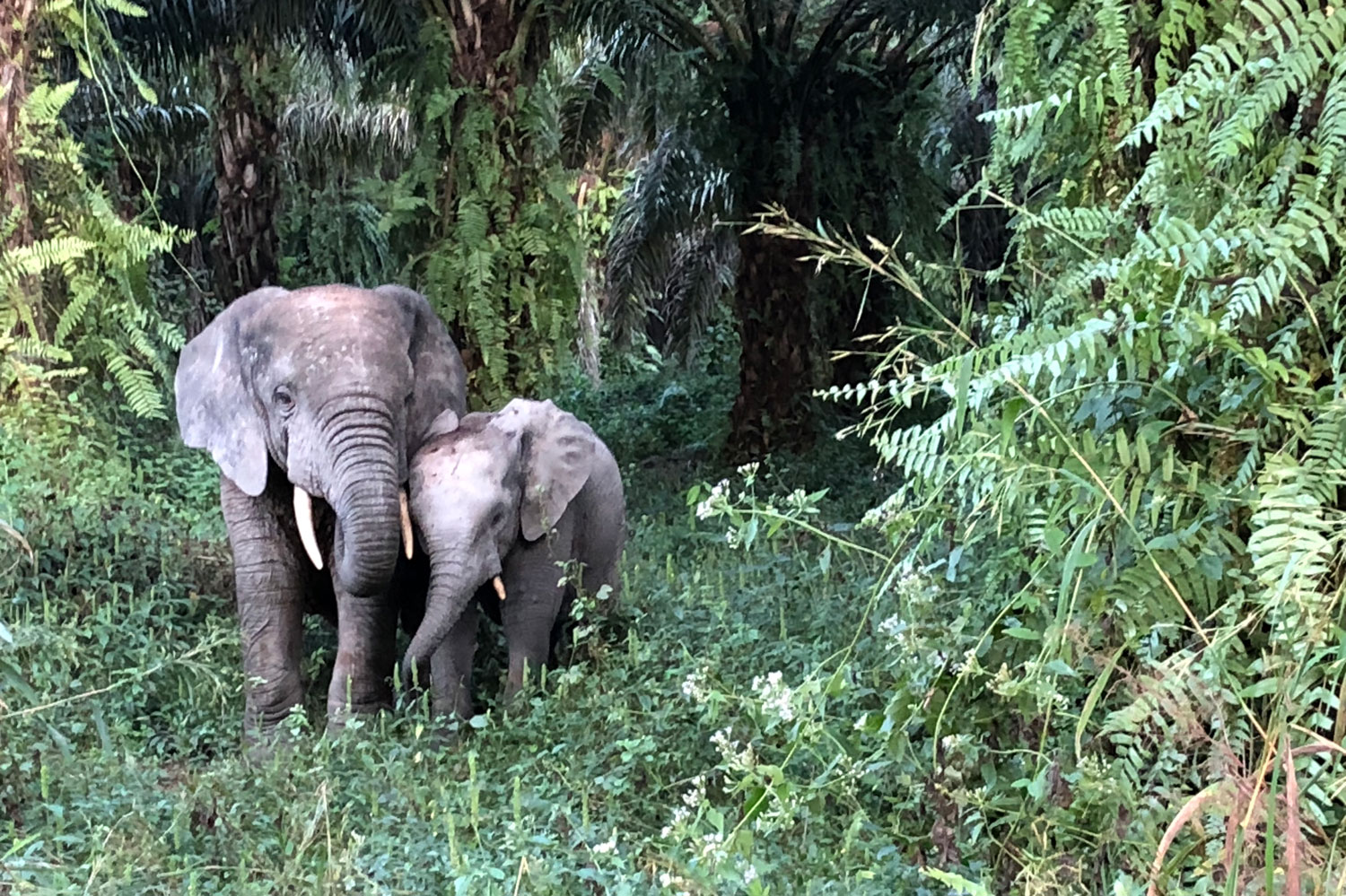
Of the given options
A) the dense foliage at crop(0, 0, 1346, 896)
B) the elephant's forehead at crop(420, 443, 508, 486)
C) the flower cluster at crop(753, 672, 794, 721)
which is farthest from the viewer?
the elephant's forehead at crop(420, 443, 508, 486)

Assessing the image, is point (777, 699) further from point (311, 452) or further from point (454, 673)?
point (311, 452)

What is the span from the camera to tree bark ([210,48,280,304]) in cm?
1378

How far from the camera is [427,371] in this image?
6.33 metres

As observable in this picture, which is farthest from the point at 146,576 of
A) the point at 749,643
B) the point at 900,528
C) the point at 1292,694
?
the point at 1292,694

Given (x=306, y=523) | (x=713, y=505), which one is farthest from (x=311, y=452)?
(x=713, y=505)

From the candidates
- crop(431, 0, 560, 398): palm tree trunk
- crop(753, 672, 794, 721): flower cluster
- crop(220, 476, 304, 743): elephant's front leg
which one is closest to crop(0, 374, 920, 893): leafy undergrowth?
crop(753, 672, 794, 721): flower cluster

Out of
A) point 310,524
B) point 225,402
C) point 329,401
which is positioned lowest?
point 310,524

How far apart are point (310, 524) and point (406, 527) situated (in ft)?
1.35

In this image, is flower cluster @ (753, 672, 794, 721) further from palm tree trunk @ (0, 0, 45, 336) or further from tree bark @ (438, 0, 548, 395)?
tree bark @ (438, 0, 548, 395)

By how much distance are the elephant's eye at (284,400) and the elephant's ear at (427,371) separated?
51cm

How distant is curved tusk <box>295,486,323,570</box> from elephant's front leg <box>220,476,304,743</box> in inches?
8.9

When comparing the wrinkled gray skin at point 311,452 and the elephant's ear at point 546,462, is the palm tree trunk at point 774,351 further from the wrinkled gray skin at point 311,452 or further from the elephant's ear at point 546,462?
the wrinkled gray skin at point 311,452

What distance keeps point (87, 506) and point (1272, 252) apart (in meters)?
5.75

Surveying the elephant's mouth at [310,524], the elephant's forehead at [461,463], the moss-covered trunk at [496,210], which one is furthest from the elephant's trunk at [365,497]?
the moss-covered trunk at [496,210]
